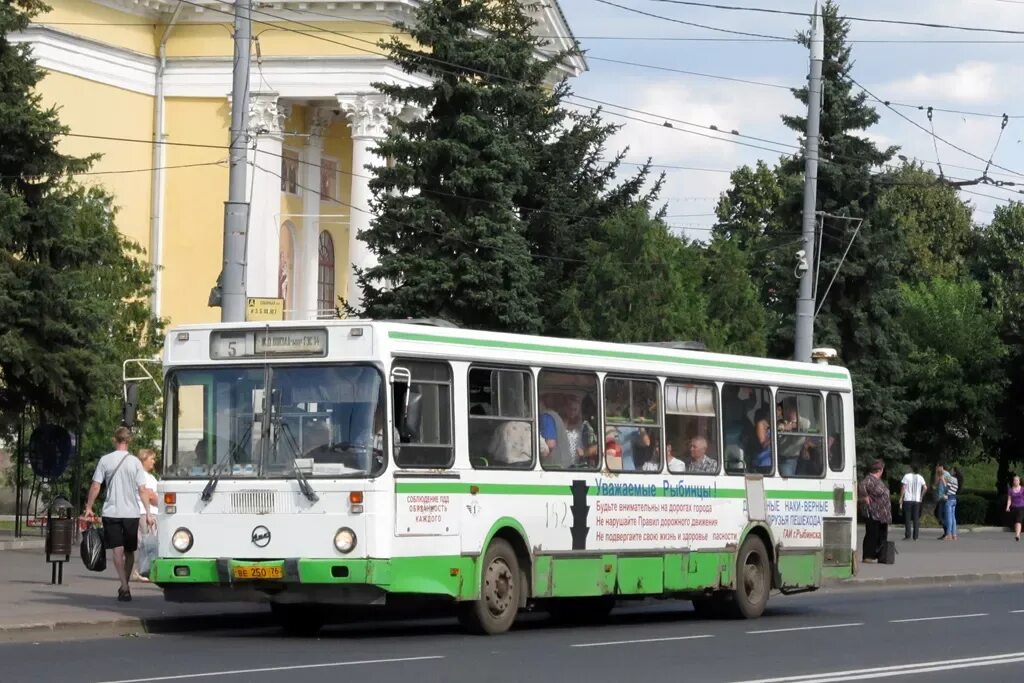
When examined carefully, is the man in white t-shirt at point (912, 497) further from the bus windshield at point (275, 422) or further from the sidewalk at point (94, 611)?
the bus windshield at point (275, 422)

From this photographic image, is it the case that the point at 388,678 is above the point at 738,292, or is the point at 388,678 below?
below

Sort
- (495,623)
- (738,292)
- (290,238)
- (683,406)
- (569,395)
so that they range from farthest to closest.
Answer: (290,238)
(738,292)
(683,406)
(569,395)
(495,623)

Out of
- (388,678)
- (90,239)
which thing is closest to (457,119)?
(90,239)

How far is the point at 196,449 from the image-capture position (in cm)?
1695

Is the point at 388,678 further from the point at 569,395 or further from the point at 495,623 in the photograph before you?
the point at 569,395

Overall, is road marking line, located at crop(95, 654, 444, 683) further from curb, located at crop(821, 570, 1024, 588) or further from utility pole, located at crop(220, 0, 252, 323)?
curb, located at crop(821, 570, 1024, 588)

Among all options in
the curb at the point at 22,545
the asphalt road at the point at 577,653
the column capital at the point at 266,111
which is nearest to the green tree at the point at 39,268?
the curb at the point at 22,545

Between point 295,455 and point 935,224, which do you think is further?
point 935,224

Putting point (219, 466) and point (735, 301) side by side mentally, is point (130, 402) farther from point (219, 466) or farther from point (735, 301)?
point (735, 301)

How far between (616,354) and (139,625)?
17.1ft

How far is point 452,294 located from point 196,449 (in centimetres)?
2084

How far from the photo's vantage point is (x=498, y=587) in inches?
691

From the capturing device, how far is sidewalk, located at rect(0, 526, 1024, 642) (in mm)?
17047

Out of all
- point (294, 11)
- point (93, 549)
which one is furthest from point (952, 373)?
point (93, 549)
